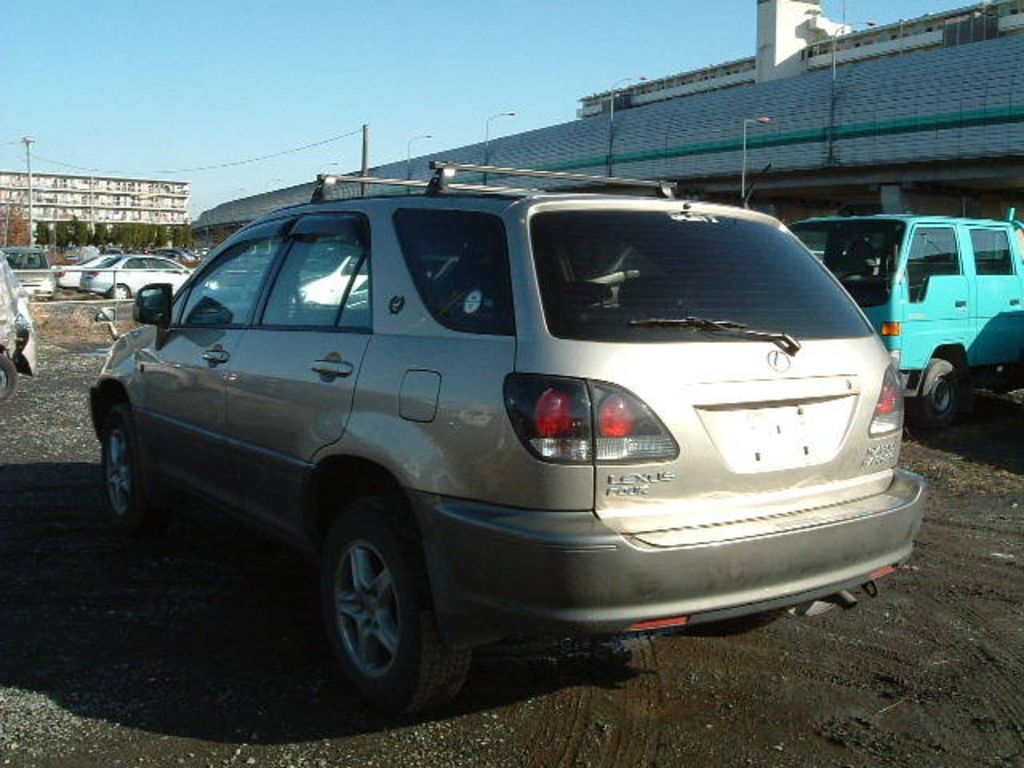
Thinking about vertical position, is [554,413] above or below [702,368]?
below

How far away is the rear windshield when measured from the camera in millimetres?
3273

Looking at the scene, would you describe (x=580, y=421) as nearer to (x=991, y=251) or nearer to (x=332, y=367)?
(x=332, y=367)

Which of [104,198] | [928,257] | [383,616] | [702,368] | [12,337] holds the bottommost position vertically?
[383,616]

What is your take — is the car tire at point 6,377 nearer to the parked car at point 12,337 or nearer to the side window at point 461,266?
the parked car at point 12,337

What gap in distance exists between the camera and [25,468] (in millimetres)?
7773

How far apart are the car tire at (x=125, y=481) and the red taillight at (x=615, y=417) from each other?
3.33m

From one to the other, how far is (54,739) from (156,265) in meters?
33.2

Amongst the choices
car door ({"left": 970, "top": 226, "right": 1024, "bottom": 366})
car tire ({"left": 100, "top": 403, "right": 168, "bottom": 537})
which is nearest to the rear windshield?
car tire ({"left": 100, "top": 403, "right": 168, "bottom": 537})

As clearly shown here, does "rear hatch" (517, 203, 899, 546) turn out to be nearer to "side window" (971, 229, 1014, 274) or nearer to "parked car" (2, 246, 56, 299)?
"side window" (971, 229, 1014, 274)

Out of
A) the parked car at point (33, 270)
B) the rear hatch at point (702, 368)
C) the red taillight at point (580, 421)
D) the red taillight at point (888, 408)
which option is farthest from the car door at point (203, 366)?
the parked car at point (33, 270)

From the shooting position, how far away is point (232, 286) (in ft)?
16.4

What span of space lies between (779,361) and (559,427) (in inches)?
33.4

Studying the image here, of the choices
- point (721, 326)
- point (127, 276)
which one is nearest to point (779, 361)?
point (721, 326)

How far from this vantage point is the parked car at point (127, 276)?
32.9 metres
